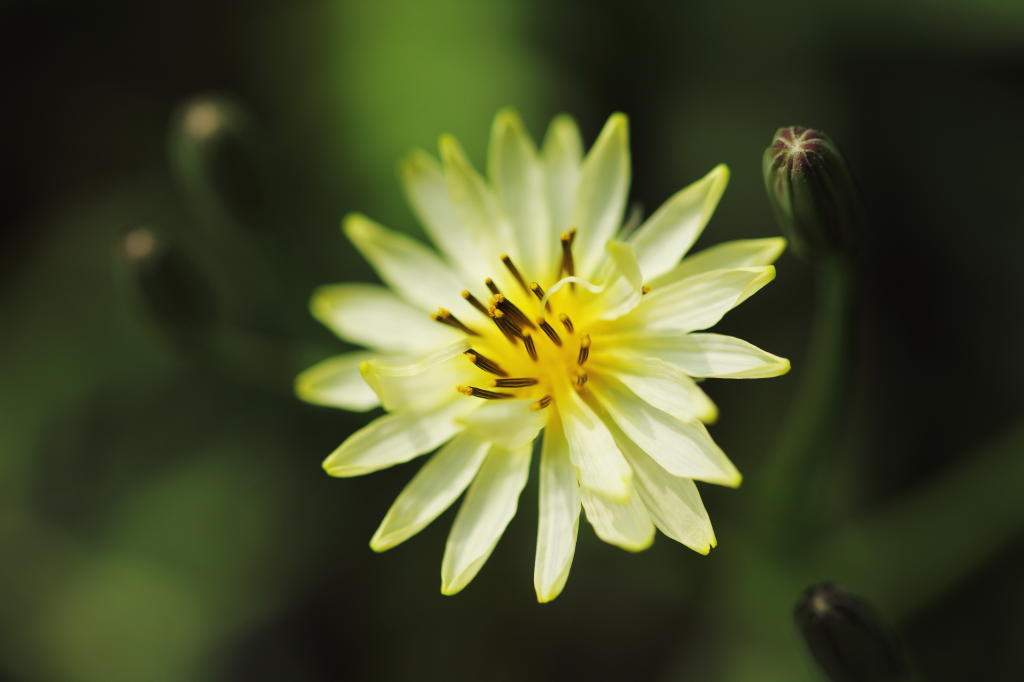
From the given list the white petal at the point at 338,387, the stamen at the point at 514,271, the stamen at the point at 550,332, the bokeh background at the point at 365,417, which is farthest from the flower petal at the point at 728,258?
the bokeh background at the point at 365,417

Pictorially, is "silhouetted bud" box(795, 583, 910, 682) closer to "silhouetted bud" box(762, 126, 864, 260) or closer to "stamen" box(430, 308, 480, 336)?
"silhouetted bud" box(762, 126, 864, 260)

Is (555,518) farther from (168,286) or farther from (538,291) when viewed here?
(168,286)

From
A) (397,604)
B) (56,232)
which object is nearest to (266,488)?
(397,604)

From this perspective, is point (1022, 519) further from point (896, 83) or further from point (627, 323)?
point (896, 83)

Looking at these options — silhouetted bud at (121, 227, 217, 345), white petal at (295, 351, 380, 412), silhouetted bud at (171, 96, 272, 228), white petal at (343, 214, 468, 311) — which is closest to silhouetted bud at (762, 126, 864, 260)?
white petal at (343, 214, 468, 311)

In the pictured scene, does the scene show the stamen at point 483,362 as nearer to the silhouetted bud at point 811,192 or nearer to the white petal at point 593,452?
the white petal at point 593,452
